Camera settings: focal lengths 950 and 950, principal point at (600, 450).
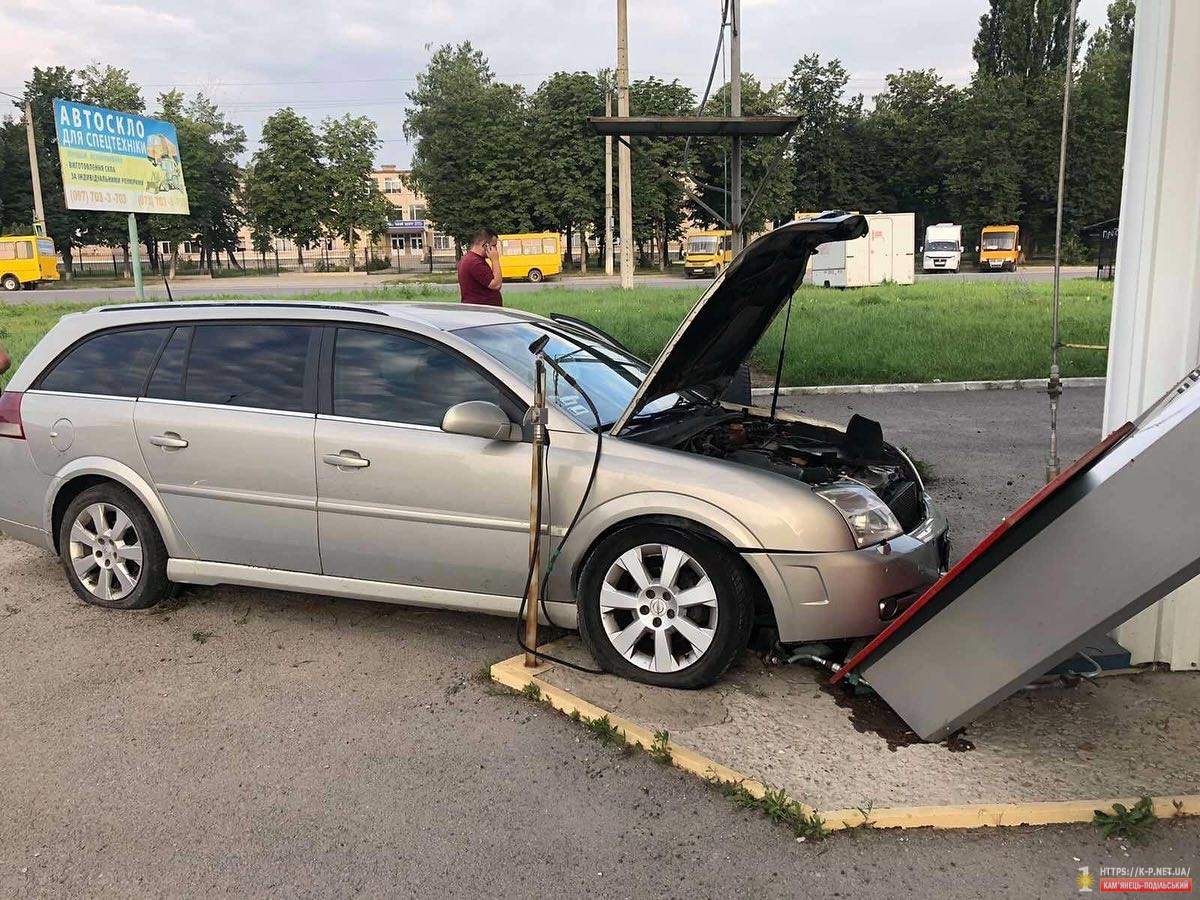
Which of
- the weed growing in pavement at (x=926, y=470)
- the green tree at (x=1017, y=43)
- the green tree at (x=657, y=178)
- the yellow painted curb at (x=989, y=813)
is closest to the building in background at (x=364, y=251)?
the green tree at (x=657, y=178)

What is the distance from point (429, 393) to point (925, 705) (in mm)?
2413

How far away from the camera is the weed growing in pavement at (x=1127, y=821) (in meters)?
2.85

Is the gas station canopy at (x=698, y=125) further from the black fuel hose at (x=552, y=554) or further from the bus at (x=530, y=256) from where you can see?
the bus at (x=530, y=256)

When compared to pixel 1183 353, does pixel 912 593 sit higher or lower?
lower

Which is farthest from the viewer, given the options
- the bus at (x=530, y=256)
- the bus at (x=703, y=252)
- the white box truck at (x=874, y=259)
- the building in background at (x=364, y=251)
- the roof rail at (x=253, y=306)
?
the building in background at (x=364, y=251)

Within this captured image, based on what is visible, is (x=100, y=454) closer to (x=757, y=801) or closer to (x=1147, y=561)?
(x=757, y=801)

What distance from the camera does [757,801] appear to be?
120 inches

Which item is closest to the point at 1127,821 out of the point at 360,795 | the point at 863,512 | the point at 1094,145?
the point at 863,512

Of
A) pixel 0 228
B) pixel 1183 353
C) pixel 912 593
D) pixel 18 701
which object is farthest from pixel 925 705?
pixel 0 228

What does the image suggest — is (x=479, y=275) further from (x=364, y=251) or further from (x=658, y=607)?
(x=364, y=251)

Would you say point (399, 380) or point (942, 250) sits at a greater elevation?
point (942, 250)

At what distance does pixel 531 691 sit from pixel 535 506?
745 mm

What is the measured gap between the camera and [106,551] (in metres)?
4.80

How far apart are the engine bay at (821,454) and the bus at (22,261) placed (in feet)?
153
